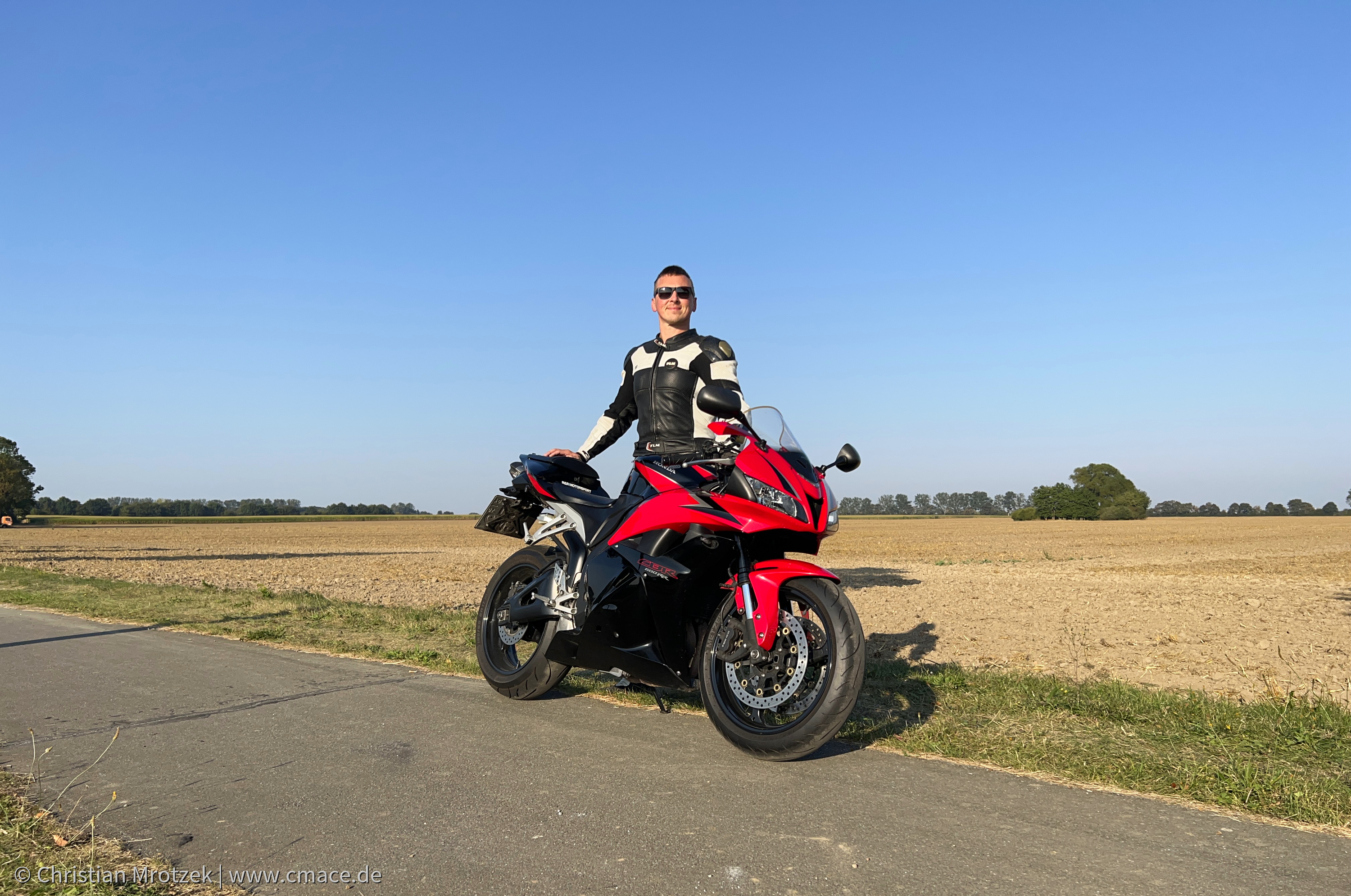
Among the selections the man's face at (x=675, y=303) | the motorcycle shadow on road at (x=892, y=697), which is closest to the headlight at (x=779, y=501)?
the motorcycle shadow on road at (x=892, y=697)

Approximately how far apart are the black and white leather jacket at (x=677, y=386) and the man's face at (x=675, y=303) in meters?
0.09

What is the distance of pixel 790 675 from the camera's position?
393 cm

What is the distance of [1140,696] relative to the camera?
515 centimetres

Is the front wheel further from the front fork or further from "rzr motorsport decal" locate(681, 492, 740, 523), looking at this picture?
"rzr motorsport decal" locate(681, 492, 740, 523)

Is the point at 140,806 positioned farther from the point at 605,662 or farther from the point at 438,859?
the point at 605,662

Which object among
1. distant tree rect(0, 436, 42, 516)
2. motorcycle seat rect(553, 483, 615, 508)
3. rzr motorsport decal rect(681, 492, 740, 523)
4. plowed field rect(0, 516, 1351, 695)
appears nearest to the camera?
rzr motorsport decal rect(681, 492, 740, 523)

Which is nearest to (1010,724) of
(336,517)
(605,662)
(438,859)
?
(605,662)

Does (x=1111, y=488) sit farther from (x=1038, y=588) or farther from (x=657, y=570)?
(x=657, y=570)

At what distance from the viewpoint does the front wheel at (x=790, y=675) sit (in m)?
3.68

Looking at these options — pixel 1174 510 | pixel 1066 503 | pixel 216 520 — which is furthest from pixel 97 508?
pixel 1174 510

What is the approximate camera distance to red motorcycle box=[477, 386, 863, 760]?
386 cm

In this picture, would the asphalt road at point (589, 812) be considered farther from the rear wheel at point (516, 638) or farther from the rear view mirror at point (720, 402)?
the rear view mirror at point (720, 402)

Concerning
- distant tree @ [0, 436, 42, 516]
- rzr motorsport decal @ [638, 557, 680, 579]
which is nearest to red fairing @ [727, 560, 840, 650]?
rzr motorsport decal @ [638, 557, 680, 579]

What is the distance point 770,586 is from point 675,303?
6.48ft
